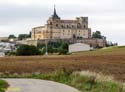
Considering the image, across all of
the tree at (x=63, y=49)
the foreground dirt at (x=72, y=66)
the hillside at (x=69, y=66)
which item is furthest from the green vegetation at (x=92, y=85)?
the tree at (x=63, y=49)

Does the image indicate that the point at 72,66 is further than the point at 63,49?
No

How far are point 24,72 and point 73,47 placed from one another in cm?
11631

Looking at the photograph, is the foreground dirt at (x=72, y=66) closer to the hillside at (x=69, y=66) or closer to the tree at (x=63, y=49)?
the hillside at (x=69, y=66)

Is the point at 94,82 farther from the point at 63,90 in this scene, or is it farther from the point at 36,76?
the point at 36,76

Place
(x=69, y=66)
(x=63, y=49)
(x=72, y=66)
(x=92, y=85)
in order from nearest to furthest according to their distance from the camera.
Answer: (x=92, y=85)
(x=72, y=66)
(x=69, y=66)
(x=63, y=49)

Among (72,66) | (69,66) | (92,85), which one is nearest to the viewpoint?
(92,85)

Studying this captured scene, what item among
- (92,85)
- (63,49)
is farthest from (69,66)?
(63,49)

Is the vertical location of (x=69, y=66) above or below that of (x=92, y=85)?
below

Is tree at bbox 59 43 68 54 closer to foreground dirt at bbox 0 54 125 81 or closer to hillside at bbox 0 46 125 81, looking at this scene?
hillside at bbox 0 46 125 81

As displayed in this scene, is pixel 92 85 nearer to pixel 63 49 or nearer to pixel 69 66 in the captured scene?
pixel 69 66

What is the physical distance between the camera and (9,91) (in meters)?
26.2

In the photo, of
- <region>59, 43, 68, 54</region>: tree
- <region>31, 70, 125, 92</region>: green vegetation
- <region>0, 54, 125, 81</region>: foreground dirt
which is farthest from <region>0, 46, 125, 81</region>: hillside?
<region>59, 43, 68, 54</region>: tree

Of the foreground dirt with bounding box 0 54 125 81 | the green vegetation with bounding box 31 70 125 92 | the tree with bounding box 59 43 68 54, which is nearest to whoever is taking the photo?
the green vegetation with bounding box 31 70 125 92

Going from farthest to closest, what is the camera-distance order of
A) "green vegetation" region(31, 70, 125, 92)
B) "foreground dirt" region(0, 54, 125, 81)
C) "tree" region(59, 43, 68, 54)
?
1. "tree" region(59, 43, 68, 54)
2. "foreground dirt" region(0, 54, 125, 81)
3. "green vegetation" region(31, 70, 125, 92)
